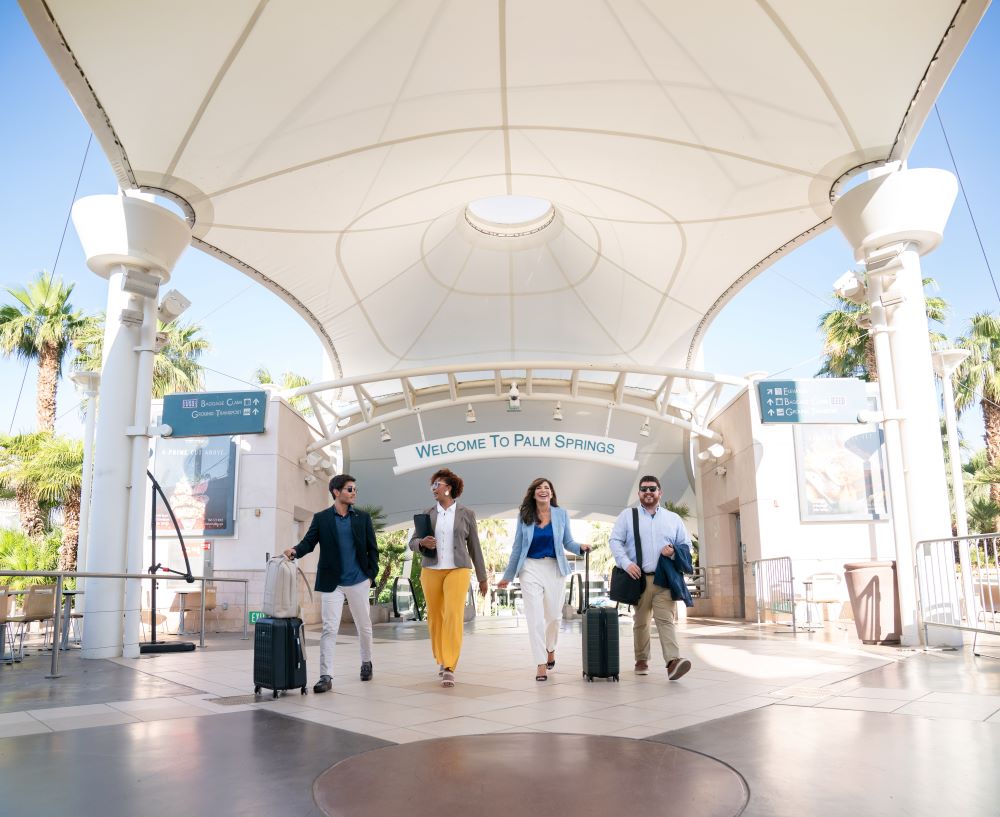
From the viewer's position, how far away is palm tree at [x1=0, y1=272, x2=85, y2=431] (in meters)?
25.1

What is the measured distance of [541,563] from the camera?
6.46 m

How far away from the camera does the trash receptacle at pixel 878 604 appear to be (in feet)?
30.2

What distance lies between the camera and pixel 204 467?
16.6 metres

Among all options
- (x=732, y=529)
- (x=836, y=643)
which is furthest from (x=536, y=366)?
(x=836, y=643)

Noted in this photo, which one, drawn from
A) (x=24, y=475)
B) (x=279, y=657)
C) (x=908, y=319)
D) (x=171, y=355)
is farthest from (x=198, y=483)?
(x=908, y=319)

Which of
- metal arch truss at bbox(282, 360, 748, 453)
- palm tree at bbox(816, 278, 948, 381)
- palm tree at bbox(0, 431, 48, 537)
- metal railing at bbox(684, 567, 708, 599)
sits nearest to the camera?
metal arch truss at bbox(282, 360, 748, 453)

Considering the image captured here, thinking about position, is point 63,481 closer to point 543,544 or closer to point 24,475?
point 24,475

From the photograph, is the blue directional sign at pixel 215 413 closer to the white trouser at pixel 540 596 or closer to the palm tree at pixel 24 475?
the palm tree at pixel 24 475

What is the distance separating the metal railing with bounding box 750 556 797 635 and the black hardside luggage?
9.86 metres

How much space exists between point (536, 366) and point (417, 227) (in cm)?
416

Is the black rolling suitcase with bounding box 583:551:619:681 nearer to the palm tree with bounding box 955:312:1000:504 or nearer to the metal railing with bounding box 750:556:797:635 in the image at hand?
the metal railing with bounding box 750:556:797:635

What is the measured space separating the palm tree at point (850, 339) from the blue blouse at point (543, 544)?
66.3 ft

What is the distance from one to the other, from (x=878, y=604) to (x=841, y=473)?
742 cm

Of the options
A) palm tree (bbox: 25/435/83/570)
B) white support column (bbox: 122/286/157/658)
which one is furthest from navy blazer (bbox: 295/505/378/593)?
palm tree (bbox: 25/435/83/570)
